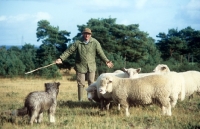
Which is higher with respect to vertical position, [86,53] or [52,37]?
[52,37]

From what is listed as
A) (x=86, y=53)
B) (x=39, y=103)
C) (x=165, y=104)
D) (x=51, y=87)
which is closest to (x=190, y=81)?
(x=165, y=104)

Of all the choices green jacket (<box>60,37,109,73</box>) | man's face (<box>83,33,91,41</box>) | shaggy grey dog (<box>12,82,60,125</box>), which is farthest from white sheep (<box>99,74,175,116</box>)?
man's face (<box>83,33,91,41</box>)

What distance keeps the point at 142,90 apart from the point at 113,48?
117 ft

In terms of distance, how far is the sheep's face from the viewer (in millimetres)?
8832

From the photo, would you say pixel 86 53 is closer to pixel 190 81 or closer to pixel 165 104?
pixel 165 104

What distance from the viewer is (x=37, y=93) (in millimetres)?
6902

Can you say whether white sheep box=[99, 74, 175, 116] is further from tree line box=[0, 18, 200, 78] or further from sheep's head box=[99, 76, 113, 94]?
tree line box=[0, 18, 200, 78]

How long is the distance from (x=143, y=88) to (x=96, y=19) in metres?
40.4

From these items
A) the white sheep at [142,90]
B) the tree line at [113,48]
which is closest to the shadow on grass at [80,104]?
the white sheep at [142,90]

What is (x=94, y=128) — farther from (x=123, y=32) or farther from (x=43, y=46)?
(x=123, y=32)

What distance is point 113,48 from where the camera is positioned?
4409 cm

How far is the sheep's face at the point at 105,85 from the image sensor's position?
8.83 metres

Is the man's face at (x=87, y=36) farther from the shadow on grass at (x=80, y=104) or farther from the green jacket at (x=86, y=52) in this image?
the shadow on grass at (x=80, y=104)

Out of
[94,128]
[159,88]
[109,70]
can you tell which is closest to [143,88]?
[159,88]
